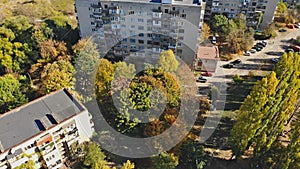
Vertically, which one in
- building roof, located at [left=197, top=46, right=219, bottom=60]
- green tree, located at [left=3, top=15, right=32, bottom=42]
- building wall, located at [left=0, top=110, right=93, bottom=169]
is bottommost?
building wall, located at [left=0, top=110, right=93, bottom=169]

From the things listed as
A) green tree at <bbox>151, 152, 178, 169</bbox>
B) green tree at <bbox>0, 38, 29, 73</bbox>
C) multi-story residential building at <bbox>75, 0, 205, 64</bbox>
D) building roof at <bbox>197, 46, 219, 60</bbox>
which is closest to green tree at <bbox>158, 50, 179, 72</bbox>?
multi-story residential building at <bbox>75, 0, 205, 64</bbox>

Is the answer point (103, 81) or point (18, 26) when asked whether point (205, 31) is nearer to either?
point (103, 81)

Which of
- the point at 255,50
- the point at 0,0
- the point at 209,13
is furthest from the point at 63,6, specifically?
the point at 255,50

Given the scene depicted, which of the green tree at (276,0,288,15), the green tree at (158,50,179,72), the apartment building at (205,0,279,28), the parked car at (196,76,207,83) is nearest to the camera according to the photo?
the green tree at (158,50,179,72)

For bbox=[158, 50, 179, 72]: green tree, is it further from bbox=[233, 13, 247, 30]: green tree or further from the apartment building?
the apartment building

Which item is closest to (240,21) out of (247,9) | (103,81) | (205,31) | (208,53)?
(247,9)

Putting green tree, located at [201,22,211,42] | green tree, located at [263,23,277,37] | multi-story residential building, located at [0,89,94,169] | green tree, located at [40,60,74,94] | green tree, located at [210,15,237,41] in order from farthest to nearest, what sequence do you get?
green tree, located at [263,23,277,37] → green tree, located at [210,15,237,41] → green tree, located at [201,22,211,42] → green tree, located at [40,60,74,94] → multi-story residential building, located at [0,89,94,169]

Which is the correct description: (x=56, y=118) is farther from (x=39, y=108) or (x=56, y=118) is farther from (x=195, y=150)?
(x=195, y=150)
